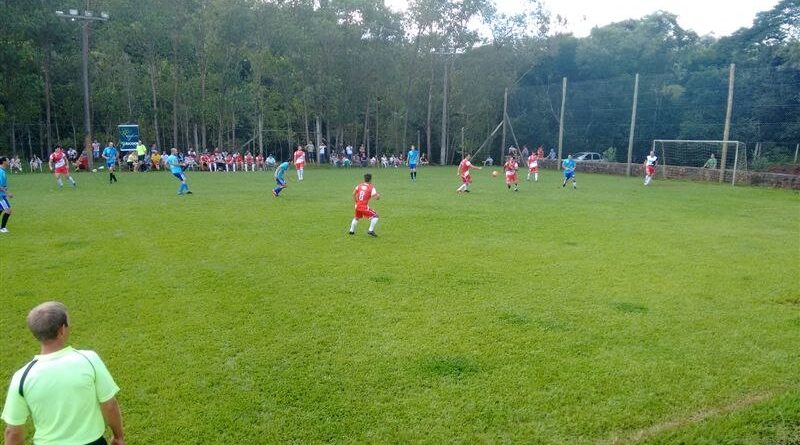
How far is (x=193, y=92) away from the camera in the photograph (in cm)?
4384

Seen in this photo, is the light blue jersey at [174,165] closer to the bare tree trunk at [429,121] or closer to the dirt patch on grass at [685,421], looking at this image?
the dirt patch on grass at [685,421]

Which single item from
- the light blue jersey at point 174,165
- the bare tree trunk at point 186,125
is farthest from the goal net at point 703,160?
the bare tree trunk at point 186,125

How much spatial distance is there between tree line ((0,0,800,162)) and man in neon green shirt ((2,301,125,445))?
115 feet

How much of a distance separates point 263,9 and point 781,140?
35766 mm

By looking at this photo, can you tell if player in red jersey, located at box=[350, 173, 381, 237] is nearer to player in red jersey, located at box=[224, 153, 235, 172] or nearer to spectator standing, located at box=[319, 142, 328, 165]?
player in red jersey, located at box=[224, 153, 235, 172]

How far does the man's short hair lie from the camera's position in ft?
10.0

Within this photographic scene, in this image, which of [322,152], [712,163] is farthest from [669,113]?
[322,152]

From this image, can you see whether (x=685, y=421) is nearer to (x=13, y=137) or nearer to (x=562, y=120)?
(x=562, y=120)

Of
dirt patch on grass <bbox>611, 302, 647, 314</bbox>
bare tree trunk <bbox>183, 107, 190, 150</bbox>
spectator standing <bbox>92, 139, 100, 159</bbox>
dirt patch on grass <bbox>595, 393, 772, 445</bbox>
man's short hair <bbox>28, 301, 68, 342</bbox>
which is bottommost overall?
dirt patch on grass <bbox>595, 393, 772, 445</bbox>

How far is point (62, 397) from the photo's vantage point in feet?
10.4

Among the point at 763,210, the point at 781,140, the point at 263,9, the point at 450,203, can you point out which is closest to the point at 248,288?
the point at 450,203

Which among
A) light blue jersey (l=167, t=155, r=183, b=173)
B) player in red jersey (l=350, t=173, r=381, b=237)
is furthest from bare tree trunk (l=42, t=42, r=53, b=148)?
player in red jersey (l=350, t=173, r=381, b=237)

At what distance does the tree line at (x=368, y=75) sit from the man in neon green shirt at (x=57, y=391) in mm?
35042

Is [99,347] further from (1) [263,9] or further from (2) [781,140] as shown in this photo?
(1) [263,9]
